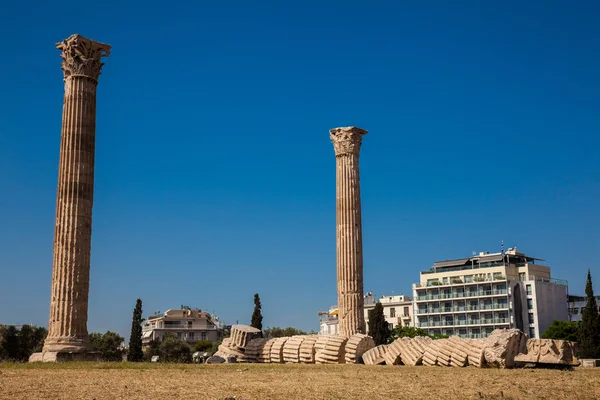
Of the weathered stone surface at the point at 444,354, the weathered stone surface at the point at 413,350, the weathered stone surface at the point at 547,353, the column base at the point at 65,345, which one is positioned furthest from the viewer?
the weathered stone surface at the point at 413,350

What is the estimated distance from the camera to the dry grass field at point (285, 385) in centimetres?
1274

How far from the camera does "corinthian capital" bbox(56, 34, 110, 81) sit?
2559 cm

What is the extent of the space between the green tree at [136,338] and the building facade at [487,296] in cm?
4579

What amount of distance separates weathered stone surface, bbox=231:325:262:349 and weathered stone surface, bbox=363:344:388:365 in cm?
773

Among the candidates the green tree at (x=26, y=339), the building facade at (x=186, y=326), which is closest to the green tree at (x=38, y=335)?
the green tree at (x=26, y=339)

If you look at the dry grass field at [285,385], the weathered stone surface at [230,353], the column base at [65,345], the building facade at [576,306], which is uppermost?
the building facade at [576,306]

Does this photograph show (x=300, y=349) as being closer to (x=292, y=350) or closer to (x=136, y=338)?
(x=292, y=350)

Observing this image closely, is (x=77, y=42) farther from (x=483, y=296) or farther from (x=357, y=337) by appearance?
(x=483, y=296)

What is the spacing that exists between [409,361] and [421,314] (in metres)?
73.6

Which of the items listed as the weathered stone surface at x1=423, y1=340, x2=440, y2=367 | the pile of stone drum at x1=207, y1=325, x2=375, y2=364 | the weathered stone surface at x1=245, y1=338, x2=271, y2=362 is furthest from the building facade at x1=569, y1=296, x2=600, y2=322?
the weathered stone surface at x1=423, y1=340, x2=440, y2=367

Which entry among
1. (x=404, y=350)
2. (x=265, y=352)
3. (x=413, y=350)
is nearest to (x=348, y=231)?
(x=265, y=352)

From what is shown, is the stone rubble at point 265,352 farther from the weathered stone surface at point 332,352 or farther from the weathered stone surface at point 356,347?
the weathered stone surface at point 356,347

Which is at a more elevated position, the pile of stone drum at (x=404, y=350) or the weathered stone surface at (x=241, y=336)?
the weathered stone surface at (x=241, y=336)

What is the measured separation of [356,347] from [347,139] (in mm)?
11632
